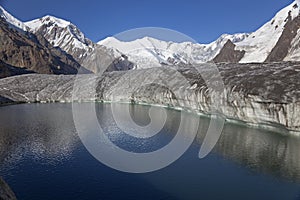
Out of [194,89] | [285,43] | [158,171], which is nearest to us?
[158,171]

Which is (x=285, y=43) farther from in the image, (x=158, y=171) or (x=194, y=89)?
(x=158, y=171)

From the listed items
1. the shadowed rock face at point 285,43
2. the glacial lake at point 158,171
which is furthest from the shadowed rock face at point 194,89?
the shadowed rock face at point 285,43

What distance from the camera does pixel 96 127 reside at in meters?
59.1

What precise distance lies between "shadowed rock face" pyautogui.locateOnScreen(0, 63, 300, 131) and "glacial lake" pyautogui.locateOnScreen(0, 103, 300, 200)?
6.32 m

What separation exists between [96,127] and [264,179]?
3708cm

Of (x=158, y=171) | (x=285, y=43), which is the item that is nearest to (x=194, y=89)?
(x=158, y=171)

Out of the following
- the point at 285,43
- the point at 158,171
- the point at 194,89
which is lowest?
the point at 158,171

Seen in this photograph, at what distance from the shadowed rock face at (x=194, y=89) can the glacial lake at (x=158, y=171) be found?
6324 millimetres

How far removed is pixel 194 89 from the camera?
76625 mm

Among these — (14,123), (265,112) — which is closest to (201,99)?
(265,112)

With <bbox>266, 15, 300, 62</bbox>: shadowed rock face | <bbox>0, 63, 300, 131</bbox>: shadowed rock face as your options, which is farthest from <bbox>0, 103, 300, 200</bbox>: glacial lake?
<bbox>266, 15, 300, 62</bbox>: shadowed rock face

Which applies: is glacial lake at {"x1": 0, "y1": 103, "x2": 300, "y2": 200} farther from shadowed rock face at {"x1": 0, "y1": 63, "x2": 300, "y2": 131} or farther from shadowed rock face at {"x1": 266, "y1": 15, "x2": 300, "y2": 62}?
shadowed rock face at {"x1": 266, "y1": 15, "x2": 300, "y2": 62}

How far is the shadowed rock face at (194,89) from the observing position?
174 feet

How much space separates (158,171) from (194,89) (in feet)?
153
